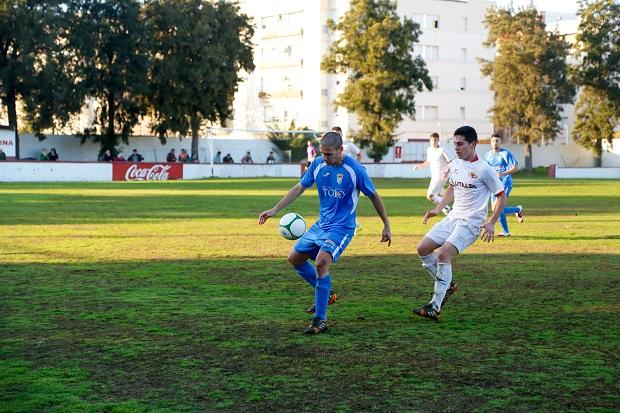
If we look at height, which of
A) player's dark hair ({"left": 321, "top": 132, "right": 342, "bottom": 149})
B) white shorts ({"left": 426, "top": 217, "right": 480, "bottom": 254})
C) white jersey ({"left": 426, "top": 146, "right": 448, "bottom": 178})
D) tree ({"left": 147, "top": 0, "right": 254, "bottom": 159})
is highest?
tree ({"left": 147, "top": 0, "right": 254, "bottom": 159})

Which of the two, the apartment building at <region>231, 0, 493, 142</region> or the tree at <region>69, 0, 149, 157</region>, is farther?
the apartment building at <region>231, 0, 493, 142</region>

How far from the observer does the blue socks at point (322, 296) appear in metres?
8.88

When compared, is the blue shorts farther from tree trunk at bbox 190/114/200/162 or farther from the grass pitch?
tree trunk at bbox 190/114/200/162

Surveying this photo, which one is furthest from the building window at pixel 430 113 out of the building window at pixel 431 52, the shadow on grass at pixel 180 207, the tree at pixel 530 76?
the shadow on grass at pixel 180 207

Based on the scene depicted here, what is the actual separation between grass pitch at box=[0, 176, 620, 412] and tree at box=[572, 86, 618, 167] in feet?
220

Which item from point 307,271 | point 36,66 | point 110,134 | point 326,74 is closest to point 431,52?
point 326,74

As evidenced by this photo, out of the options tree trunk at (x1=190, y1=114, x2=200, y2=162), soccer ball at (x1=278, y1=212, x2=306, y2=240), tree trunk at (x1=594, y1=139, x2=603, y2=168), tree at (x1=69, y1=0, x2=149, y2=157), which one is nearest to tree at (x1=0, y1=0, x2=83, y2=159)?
tree at (x1=69, y1=0, x2=149, y2=157)

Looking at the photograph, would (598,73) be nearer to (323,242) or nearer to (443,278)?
(443,278)

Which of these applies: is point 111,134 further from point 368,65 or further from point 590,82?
point 590,82

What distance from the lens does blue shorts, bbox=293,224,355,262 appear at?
9.04 meters

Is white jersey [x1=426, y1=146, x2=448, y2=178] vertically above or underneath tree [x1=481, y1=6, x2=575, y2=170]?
underneath

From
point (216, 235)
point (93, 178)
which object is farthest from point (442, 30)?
point (216, 235)

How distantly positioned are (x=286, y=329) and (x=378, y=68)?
65001 mm

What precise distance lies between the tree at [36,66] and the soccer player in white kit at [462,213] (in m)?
50.4
